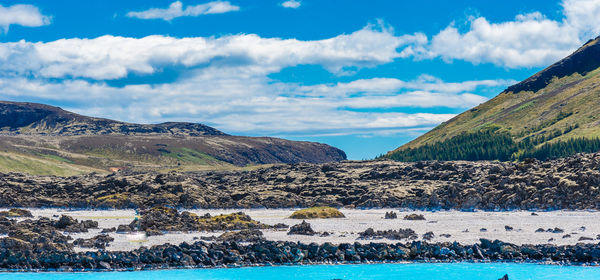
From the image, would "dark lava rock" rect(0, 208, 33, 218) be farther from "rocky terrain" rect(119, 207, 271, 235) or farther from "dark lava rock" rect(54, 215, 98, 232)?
"rocky terrain" rect(119, 207, 271, 235)

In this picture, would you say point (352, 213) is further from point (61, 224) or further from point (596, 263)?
point (596, 263)

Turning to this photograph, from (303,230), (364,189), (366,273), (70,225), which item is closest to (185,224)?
(70,225)

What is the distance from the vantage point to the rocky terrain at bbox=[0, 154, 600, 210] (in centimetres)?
8194

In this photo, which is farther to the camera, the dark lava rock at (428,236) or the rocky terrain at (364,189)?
the rocky terrain at (364,189)

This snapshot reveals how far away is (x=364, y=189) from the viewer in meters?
106

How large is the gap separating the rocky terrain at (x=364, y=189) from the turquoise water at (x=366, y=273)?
41702mm

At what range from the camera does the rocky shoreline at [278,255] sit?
40.5 metres

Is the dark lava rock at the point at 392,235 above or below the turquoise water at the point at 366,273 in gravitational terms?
above

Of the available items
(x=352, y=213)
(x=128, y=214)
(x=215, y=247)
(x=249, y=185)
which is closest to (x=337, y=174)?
(x=249, y=185)

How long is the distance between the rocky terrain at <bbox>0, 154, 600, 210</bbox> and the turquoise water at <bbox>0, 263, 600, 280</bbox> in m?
41.7

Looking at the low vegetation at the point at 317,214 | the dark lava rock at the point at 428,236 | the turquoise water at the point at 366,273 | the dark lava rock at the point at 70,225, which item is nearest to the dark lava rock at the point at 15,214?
the dark lava rock at the point at 70,225

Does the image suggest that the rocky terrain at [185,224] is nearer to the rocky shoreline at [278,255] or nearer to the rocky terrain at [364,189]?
the rocky shoreline at [278,255]

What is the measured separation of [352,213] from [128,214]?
29.9 metres

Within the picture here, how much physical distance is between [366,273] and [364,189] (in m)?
67.1
